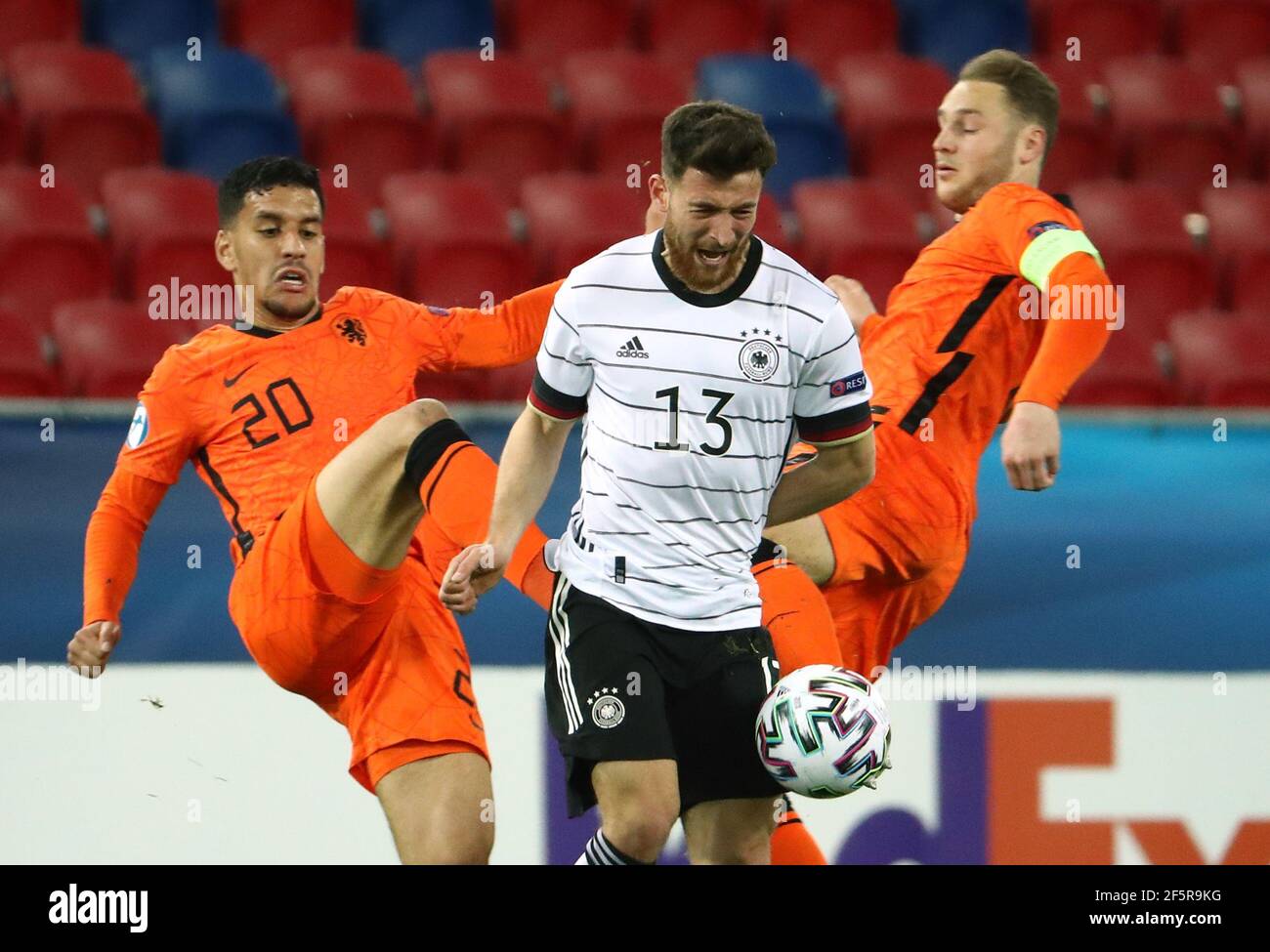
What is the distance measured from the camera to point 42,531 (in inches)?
206

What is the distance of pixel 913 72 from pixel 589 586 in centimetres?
490

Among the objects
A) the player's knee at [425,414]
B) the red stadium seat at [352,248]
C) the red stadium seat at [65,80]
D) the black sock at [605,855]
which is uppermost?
the red stadium seat at [65,80]

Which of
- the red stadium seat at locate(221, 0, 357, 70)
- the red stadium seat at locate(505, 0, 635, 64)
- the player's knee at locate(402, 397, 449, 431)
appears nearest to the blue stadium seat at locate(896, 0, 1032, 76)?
the red stadium seat at locate(505, 0, 635, 64)

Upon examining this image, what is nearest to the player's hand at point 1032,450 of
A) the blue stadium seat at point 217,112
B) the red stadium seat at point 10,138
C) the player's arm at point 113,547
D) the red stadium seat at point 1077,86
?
the player's arm at point 113,547

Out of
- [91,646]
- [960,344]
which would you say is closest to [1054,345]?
[960,344]

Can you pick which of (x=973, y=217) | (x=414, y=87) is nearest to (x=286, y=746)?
(x=973, y=217)

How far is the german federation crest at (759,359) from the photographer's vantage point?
→ 3.66 m

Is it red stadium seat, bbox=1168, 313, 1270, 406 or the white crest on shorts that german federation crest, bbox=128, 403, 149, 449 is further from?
red stadium seat, bbox=1168, 313, 1270, 406

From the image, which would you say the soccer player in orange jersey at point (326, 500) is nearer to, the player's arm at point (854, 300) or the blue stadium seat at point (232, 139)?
the player's arm at point (854, 300)

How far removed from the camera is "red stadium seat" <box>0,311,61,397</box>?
6145 mm

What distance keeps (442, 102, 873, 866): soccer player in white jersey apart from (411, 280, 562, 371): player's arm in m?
0.94

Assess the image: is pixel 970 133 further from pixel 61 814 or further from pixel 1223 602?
pixel 61 814

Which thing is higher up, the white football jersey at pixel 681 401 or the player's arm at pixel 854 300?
the player's arm at pixel 854 300

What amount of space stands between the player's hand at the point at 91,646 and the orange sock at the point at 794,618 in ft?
4.83
